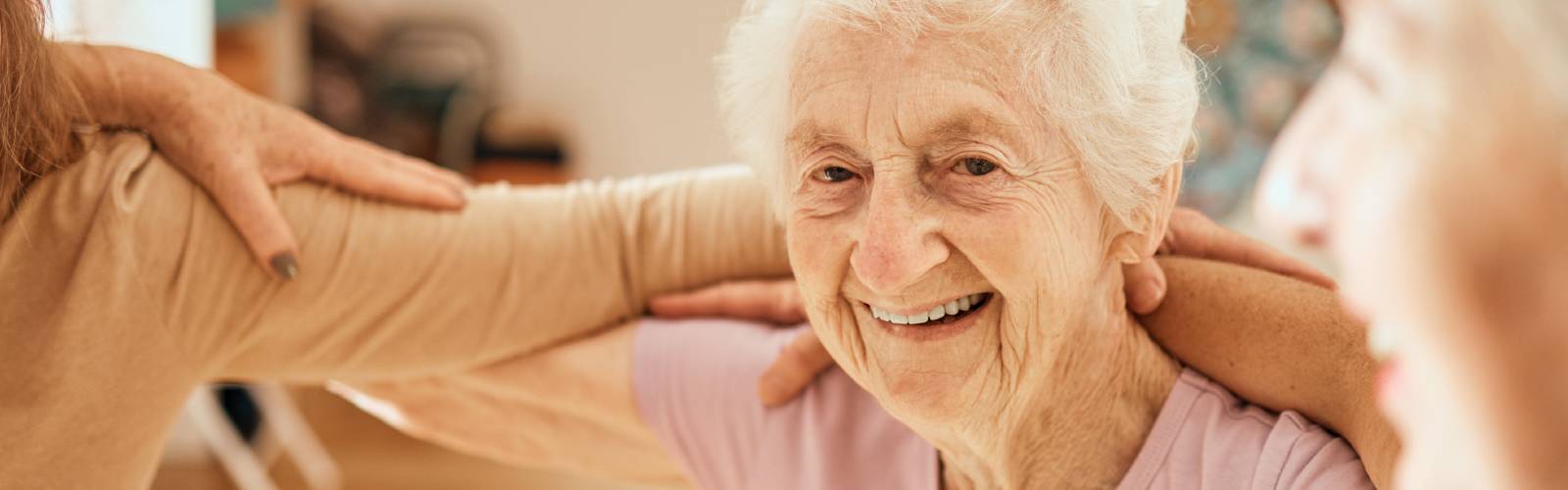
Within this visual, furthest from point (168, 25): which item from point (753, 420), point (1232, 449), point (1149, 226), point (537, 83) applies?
point (1232, 449)

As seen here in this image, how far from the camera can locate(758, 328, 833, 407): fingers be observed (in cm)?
158

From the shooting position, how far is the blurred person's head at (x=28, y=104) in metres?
1.31

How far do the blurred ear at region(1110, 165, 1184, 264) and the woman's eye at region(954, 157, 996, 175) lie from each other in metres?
0.17

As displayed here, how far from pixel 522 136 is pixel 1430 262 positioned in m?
5.00

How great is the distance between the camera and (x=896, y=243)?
1.19 m

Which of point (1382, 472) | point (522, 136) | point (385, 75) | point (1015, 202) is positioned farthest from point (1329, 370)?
point (385, 75)

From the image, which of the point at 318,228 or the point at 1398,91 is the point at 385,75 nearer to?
the point at 318,228

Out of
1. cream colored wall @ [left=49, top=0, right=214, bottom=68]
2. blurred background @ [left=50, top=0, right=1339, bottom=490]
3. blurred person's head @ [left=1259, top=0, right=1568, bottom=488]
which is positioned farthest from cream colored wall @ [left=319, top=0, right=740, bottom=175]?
blurred person's head @ [left=1259, top=0, right=1568, bottom=488]

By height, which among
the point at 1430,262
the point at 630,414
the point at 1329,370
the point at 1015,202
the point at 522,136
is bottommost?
the point at 522,136

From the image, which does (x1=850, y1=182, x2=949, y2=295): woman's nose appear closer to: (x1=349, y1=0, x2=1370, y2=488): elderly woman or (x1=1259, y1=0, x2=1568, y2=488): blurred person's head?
(x1=349, y1=0, x2=1370, y2=488): elderly woman

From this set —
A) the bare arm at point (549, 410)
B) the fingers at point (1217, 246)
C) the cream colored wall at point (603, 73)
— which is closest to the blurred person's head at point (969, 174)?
the fingers at point (1217, 246)

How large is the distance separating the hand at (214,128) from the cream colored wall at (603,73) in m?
4.06

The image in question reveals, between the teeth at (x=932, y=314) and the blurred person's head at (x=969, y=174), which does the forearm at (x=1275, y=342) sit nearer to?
the blurred person's head at (x=969, y=174)

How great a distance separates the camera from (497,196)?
171 centimetres
